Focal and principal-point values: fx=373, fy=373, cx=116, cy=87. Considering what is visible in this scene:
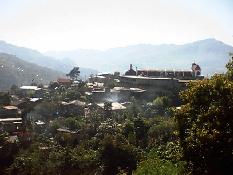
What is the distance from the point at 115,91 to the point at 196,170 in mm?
39852

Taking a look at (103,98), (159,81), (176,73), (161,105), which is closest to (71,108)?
(103,98)

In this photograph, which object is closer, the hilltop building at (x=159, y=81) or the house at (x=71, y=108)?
the house at (x=71, y=108)

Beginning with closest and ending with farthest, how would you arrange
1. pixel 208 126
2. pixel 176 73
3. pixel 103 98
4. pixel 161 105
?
pixel 208 126 < pixel 161 105 < pixel 103 98 < pixel 176 73

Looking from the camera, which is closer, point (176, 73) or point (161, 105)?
point (161, 105)

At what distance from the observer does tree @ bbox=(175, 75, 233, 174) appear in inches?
841

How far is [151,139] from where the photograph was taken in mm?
40438

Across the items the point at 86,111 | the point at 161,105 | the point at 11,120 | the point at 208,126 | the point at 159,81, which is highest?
the point at 159,81

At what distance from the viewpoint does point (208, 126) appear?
22062 mm

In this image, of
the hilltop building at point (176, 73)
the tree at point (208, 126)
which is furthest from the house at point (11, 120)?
the hilltop building at point (176, 73)

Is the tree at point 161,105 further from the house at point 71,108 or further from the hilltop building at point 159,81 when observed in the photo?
the house at point 71,108

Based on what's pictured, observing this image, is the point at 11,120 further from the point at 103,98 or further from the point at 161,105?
the point at 161,105

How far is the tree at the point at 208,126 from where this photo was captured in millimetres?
21359

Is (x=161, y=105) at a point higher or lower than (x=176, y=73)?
lower

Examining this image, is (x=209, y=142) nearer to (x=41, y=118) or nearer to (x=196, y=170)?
(x=196, y=170)
